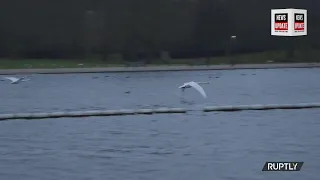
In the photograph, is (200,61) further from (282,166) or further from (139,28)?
(282,166)

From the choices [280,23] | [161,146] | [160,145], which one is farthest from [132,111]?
[280,23]

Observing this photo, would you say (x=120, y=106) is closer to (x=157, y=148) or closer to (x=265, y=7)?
(x=157, y=148)

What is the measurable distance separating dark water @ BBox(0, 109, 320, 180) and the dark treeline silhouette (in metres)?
44.3

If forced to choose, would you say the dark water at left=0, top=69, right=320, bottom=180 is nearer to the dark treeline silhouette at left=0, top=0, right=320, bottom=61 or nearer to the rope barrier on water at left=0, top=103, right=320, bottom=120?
the rope barrier on water at left=0, top=103, right=320, bottom=120

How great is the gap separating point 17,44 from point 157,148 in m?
50.1

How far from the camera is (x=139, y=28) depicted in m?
60.8

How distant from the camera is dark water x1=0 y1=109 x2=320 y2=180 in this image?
8.52 meters

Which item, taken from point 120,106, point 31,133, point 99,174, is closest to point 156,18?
point 120,106

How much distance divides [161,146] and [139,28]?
50449mm

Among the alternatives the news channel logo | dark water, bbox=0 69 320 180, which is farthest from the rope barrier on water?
the news channel logo

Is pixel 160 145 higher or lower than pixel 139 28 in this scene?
lower

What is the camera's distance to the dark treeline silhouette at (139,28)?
5897 cm

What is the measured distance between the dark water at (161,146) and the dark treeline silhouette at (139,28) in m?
44.3

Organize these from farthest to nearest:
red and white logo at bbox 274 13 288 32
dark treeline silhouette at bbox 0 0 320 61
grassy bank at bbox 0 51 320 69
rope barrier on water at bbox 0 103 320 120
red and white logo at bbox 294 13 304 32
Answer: red and white logo at bbox 294 13 304 32 → dark treeline silhouette at bbox 0 0 320 61 → red and white logo at bbox 274 13 288 32 → grassy bank at bbox 0 51 320 69 → rope barrier on water at bbox 0 103 320 120
